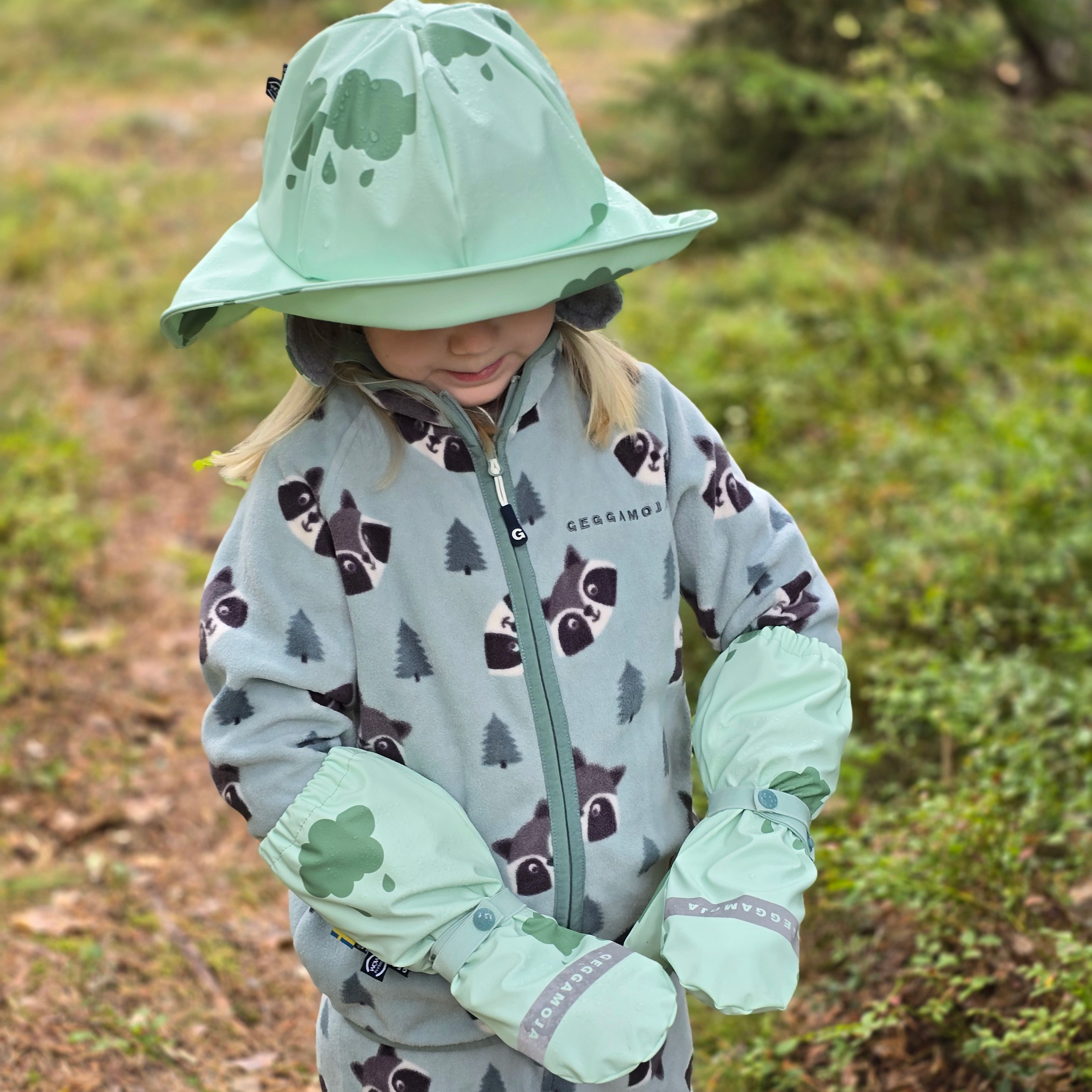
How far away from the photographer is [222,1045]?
2.86m

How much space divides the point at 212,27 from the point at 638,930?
50.3 ft

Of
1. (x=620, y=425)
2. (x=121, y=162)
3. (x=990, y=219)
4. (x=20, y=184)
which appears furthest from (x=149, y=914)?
(x=121, y=162)

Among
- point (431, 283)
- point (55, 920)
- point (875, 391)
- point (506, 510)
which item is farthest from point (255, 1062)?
point (875, 391)

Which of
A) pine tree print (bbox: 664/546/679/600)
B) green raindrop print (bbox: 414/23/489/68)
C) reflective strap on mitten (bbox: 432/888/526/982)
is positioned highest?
green raindrop print (bbox: 414/23/489/68)

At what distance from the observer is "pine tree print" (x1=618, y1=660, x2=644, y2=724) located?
174 cm

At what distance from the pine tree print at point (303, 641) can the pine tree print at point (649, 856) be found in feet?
1.77

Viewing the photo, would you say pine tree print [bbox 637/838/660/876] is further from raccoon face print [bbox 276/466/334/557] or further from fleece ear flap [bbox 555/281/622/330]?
fleece ear flap [bbox 555/281/622/330]

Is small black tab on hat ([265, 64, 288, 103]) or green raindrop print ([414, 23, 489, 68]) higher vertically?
green raindrop print ([414, 23, 489, 68])

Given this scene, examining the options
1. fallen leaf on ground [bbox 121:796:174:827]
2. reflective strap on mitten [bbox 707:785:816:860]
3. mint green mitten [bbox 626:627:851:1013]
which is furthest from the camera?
fallen leaf on ground [bbox 121:796:174:827]

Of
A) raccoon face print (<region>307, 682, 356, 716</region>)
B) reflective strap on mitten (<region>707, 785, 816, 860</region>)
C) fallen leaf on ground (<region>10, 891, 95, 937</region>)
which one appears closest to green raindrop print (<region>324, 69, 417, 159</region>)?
raccoon face print (<region>307, 682, 356, 716</region>)

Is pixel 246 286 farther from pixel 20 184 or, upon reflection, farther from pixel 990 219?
pixel 20 184

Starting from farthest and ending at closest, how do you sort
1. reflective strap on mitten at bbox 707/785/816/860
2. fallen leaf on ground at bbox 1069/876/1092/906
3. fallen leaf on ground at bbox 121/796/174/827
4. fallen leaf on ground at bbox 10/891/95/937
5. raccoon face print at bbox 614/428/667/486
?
fallen leaf on ground at bbox 121/796/174/827, fallen leaf on ground at bbox 10/891/95/937, fallen leaf on ground at bbox 1069/876/1092/906, raccoon face print at bbox 614/428/667/486, reflective strap on mitten at bbox 707/785/816/860

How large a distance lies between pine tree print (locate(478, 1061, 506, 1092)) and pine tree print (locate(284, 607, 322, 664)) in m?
0.65

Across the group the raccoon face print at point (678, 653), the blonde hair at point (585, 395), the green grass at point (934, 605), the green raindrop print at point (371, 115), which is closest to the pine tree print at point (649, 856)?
the raccoon face print at point (678, 653)
